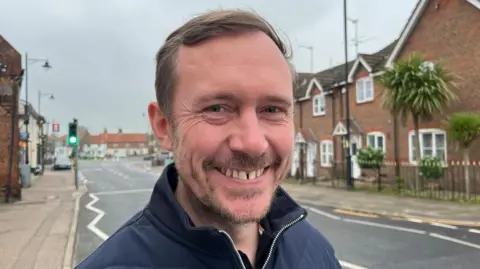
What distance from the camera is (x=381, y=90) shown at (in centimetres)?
1920

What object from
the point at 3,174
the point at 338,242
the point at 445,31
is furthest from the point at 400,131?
the point at 3,174

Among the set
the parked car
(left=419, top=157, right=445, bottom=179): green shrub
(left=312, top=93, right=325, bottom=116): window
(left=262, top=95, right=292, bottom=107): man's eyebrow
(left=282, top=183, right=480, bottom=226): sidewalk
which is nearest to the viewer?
(left=262, top=95, right=292, bottom=107): man's eyebrow

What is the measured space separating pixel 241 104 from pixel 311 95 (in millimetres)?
26506

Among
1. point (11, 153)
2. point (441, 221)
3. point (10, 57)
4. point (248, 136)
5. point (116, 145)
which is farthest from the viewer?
point (116, 145)

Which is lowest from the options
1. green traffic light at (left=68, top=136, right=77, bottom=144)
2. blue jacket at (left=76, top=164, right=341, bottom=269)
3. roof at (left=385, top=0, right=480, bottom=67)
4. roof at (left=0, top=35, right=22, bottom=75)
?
blue jacket at (left=76, top=164, right=341, bottom=269)

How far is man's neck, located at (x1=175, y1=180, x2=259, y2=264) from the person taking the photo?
4.80 feet

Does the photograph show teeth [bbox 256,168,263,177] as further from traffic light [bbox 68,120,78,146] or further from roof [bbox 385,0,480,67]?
traffic light [bbox 68,120,78,146]

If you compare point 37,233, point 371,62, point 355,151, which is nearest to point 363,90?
point 371,62

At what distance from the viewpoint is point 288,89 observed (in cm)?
149

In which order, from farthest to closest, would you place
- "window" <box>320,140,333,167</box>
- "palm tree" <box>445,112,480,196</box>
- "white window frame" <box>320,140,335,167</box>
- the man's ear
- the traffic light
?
"window" <box>320,140,333,167</box> < "white window frame" <box>320,140,335,167</box> < the traffic light < "palm tree" <box>445,112,480,196</box> < the man's ear

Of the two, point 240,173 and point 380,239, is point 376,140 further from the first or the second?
point 240,173

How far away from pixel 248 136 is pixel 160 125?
0.40 m

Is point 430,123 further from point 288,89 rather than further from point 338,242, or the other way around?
point 288,89

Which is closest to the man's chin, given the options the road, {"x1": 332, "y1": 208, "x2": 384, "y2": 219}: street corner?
the road
